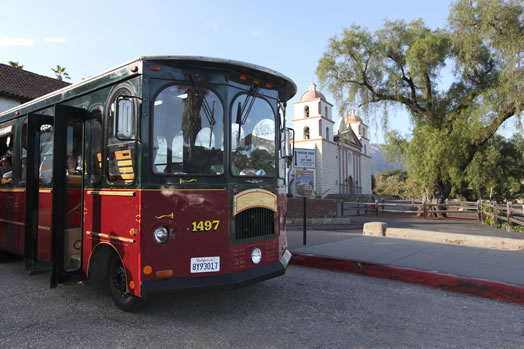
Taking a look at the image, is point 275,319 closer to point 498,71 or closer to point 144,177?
point 144,177

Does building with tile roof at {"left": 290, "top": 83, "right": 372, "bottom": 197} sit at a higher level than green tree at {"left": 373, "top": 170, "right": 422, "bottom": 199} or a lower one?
higher

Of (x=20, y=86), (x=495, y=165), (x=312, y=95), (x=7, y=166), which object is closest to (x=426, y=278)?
(x=7, y=166)

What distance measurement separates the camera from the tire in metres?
4.41

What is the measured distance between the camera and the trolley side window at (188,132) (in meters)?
4.25

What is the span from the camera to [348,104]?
73.3 ft

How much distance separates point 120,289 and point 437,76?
21447 millimetres

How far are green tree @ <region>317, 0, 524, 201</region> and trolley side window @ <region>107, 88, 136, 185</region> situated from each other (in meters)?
18.7

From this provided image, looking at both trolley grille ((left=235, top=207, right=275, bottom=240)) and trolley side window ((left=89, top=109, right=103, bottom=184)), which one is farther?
trolley side window ((left=89, top=109, right=103, bottom=184))

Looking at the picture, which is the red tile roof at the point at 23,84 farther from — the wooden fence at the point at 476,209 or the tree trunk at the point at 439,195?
the tree trunk at the point at 439,195

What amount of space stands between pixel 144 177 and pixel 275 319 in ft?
7.28

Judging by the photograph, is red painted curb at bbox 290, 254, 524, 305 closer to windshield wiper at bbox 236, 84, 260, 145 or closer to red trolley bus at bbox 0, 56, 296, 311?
red trolley bus at bbox 0, 56, 296, 311

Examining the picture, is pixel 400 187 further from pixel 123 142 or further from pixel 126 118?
pixel 126 118

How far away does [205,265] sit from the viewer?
4.29 m

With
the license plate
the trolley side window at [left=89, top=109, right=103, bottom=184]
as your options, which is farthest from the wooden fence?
the trolley side window at [left=89, top=109, right=103, bottom=184]
